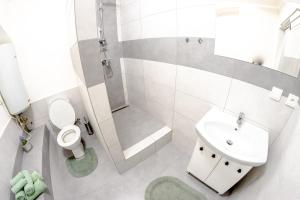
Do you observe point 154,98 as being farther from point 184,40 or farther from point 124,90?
point 184,40

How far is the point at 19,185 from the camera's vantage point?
108 cm

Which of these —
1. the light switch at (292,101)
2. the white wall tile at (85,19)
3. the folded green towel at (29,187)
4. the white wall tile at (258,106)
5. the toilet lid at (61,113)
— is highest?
the white wall tile at (85,19)

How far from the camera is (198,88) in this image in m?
1.43

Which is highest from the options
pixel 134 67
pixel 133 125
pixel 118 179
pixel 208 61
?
pixel 208 61

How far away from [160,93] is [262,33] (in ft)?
4.02

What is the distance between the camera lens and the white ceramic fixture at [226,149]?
96 centimetres

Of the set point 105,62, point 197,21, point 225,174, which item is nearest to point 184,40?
point 197,21

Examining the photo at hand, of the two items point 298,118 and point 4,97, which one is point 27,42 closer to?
point 4,97

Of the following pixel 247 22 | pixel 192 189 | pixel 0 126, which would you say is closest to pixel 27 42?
pixel 0 126

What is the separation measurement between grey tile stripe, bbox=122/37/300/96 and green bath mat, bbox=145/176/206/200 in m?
1.29

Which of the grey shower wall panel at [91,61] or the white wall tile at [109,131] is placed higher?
the grey shower wall panel at [91,61]

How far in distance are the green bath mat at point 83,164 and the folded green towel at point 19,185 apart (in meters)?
0.73

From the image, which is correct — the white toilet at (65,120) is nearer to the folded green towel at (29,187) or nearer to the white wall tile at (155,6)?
the folded green towel at (29,187)

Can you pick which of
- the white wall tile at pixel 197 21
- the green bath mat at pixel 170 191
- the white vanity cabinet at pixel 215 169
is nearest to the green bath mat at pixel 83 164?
the green bath mat at pixel 170 191
